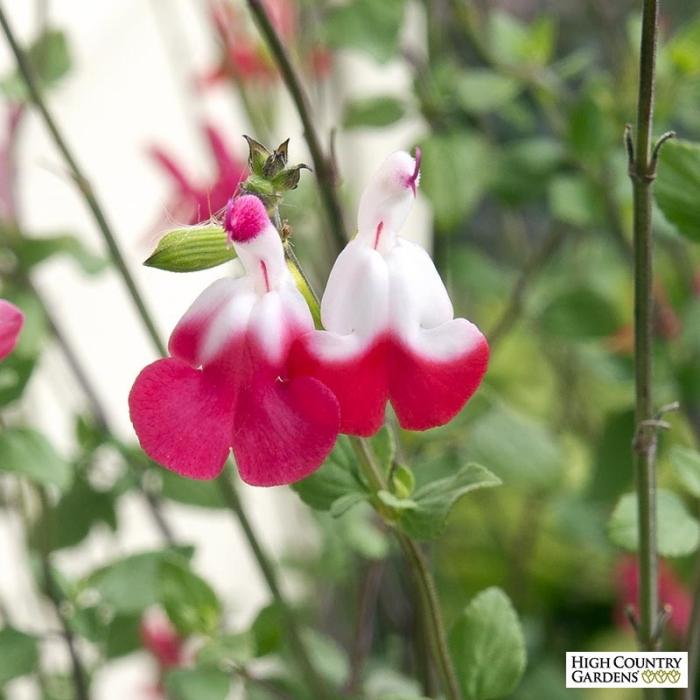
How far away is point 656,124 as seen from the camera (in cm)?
66

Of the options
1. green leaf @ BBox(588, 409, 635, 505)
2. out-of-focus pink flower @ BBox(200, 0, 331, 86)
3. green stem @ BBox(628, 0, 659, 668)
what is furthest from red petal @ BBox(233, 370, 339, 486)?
out-of-focus pink flower @ BBox(200, 0, 331, 86)

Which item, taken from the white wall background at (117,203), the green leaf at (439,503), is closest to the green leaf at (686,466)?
the green leaf at (439,503)

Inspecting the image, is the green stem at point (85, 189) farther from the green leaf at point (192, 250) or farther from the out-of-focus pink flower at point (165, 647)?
the out-of-focus pink flower at point (165, 647)

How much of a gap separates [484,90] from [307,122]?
29 cm

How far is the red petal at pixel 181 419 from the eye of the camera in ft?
0.93

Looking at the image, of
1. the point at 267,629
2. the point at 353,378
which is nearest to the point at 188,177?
the point at 267,629

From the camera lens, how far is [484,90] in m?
0.66

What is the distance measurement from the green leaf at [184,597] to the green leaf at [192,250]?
0.21 m

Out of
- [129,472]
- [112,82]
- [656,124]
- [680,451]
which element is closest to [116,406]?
[112,82]

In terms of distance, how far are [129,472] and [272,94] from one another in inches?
15.7

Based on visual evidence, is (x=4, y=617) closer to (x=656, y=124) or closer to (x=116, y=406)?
(x=656, y=124)

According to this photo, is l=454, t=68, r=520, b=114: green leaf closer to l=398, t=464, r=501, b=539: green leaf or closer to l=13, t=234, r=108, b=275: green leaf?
l=13, t=234, r=108, b=275: green leaf

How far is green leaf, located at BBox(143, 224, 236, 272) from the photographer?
0.30 metres

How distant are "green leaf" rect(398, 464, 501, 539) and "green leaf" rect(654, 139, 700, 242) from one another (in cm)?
13
